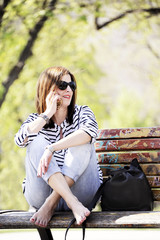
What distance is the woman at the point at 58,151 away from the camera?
2.95 metres

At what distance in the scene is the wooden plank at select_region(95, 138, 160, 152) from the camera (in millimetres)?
3712

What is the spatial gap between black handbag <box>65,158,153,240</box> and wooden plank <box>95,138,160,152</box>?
0.59 m

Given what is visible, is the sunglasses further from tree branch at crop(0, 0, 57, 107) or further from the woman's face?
tree branch at crop(0, 0, 57, 107)

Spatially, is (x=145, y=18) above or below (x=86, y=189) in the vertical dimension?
below

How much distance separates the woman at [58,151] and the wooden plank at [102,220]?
61 millimetres

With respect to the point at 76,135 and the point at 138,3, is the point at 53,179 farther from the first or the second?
the point at 138,3

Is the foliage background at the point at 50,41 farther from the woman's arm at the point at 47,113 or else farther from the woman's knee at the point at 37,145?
the woman's knee at the point at 37,145

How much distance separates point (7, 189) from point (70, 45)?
11884mm

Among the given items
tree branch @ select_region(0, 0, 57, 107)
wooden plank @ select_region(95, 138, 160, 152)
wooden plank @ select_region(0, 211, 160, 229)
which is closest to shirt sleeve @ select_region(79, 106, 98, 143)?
wooden plank @ select_region(95, 138, 160, 152)

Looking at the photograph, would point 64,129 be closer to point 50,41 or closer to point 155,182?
point 155,182

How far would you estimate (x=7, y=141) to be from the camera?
1566 centimetres

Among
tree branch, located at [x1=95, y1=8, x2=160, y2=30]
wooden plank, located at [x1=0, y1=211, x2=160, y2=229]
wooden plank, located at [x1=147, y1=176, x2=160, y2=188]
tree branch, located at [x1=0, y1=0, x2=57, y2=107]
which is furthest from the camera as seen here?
tree branch, located at [x1=95, y1=8, x2=160, y2=30]

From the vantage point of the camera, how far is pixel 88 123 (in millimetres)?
3291

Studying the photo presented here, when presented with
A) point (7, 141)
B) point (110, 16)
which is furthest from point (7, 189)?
point (110, 16)
